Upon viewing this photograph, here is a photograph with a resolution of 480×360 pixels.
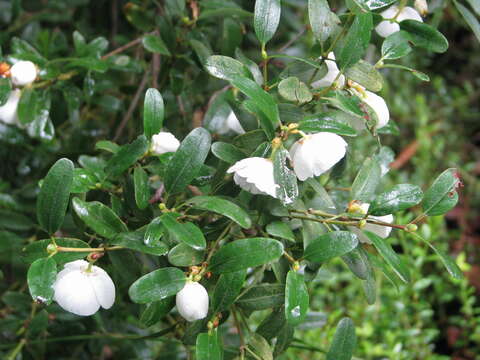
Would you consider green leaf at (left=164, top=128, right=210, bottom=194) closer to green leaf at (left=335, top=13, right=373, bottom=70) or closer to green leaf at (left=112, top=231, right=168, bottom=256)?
green leaf at (left=112, top=231, right=168, bottom=256)

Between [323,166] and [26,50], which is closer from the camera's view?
[323,166]

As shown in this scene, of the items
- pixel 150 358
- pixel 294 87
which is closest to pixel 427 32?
pixel 294 87

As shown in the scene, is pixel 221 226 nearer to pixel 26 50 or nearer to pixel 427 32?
pixel 427 32

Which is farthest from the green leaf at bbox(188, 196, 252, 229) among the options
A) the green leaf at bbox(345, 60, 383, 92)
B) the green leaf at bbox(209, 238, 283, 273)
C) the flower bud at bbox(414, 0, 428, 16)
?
the flower bud at bbox(414, 0, 428, 16)

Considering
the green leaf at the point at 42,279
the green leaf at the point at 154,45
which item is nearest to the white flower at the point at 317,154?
the green leaf at the point at 42,279

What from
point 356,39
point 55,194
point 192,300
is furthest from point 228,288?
point 356,39

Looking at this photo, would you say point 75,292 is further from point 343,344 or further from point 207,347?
point 343,344

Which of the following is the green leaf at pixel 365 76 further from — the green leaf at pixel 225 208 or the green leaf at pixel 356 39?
the green leaf at pixel 225 208
